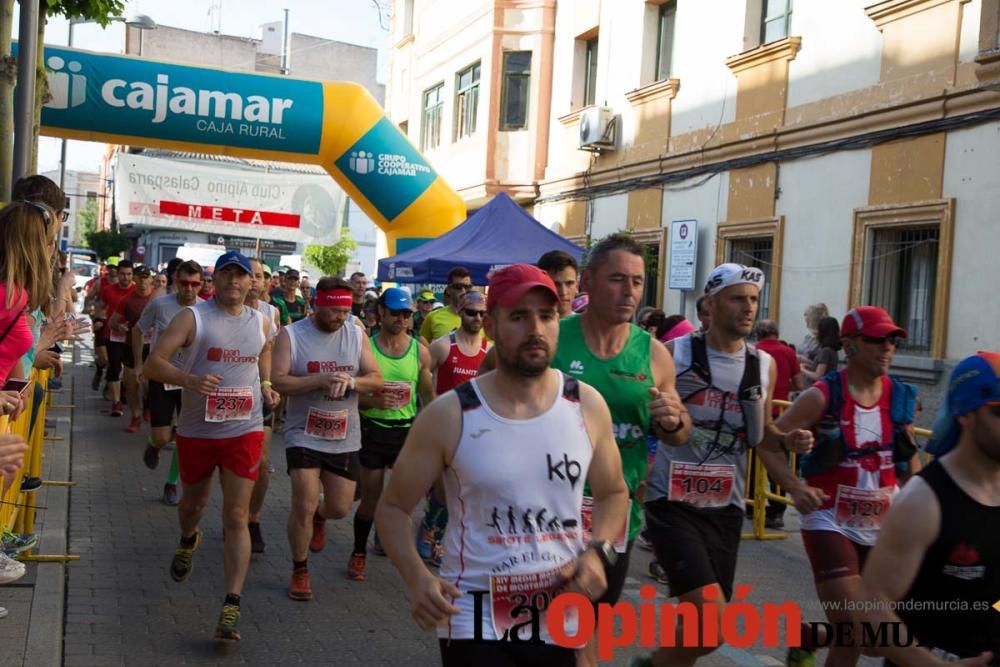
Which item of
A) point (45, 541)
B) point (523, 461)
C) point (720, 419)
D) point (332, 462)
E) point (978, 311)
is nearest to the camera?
point (523, 461)

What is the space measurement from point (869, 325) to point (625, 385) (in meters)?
1.30

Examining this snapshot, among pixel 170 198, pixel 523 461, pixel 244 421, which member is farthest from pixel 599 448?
pixel 170 198

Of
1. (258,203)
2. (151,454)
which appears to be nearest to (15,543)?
(151,454)

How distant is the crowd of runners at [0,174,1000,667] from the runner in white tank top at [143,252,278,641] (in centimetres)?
2

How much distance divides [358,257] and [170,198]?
42265mm

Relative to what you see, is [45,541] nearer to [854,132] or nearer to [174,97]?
[174,97]

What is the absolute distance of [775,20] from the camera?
51.7 ft

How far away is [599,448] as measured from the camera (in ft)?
11.7

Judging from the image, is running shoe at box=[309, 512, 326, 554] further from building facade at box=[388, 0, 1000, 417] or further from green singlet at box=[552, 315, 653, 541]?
building facade at box=[388, 0, 1000, 417]

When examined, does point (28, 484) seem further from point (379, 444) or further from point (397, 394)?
point (397, 394)

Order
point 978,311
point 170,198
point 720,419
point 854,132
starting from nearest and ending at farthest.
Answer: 1. point 720,419
2. point 978,311
3. point 854,132
4. point 170,198

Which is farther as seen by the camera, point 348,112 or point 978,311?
point 348,112

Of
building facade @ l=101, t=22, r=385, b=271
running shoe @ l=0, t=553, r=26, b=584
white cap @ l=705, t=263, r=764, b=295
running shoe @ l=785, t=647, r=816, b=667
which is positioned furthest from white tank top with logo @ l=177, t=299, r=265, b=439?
building facade @ l=101, t=22, r=385, b=271

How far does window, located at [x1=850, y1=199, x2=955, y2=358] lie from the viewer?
485 inches
